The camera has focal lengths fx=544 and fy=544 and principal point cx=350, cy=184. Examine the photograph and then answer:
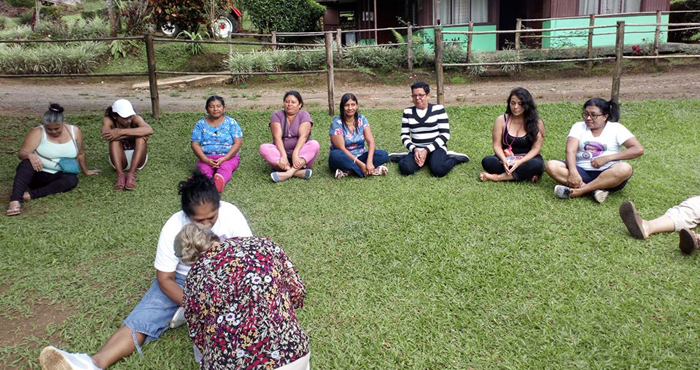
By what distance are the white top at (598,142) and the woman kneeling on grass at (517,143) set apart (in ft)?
1.49

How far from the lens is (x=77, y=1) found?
93.6 ft

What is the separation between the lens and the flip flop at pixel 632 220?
3.89m

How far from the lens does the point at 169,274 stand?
2.80 m

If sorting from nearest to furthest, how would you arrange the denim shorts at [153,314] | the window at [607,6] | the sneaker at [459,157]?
the denim shorts at [153,314] < the sneaker at [459,157] < the window at [607,6]

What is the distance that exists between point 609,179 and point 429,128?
194cm

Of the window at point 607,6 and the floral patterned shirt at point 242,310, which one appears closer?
the floral patterned shirt at point 242,310

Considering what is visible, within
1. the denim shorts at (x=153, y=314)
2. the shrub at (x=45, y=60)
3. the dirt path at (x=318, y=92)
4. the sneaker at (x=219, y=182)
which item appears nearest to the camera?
the denim shorts at (x=153, y=314)

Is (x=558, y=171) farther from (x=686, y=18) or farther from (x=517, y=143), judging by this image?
(x=686, y=18)

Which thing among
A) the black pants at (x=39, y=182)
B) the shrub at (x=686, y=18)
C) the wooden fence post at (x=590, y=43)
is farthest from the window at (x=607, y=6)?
the black pants at (x=39, y=182)

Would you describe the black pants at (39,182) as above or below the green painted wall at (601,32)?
below

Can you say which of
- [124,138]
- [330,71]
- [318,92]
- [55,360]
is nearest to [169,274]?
[55,360]

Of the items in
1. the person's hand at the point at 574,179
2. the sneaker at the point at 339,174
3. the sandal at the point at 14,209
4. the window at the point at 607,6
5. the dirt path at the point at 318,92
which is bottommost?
the sandal at the point at 14,209

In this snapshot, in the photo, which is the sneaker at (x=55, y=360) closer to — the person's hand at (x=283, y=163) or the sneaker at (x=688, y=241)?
the person's hand at (x=283, y=163)

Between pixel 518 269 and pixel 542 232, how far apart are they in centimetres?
73
